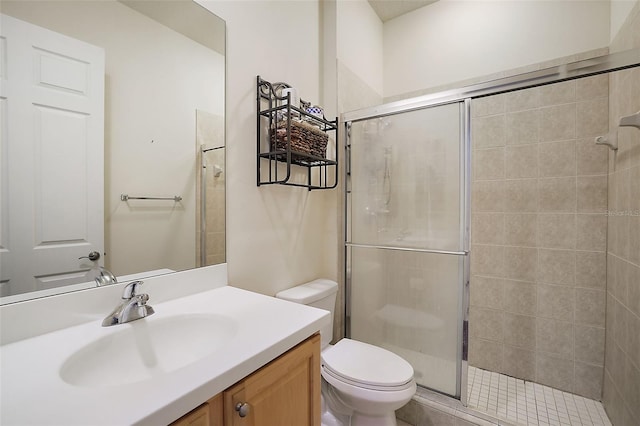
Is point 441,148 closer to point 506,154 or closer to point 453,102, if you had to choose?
point 453,102

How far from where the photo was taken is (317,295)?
1562 millimetres

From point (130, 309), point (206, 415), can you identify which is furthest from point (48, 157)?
point (206, 415)

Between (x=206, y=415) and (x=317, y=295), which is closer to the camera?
(x=206, y=415)

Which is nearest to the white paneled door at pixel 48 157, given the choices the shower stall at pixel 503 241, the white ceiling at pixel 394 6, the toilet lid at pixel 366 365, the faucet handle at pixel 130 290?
the faucet handle at pixel 130 290

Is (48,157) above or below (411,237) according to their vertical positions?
above

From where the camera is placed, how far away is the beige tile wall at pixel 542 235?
1699 mm

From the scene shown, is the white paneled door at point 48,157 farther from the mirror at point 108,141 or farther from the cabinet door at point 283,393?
the cabinet door at point 283,393

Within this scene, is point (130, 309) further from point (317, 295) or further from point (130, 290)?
point (317, 295)

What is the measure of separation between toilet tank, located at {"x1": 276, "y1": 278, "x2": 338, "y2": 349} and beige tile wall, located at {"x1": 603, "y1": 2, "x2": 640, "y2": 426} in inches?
54.8

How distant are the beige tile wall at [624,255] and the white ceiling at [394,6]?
128cm

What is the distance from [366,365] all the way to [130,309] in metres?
1.02

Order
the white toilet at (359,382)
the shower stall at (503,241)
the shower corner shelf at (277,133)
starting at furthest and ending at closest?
1. the shower stall at (503,241)
2. the shower corner shelf at (277,133)
3. the white toilet at (359,382)

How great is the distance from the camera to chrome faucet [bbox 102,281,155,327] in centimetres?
84

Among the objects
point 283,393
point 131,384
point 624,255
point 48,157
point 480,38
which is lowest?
point 283,393
